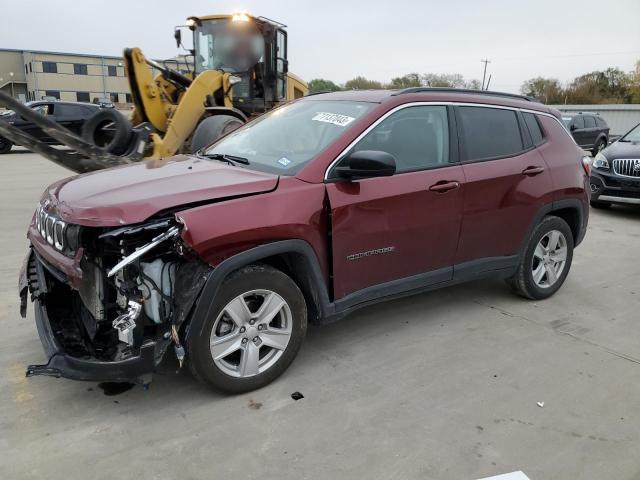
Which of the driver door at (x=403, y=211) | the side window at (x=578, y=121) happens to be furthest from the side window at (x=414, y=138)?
the side window at (x=578, y=121)

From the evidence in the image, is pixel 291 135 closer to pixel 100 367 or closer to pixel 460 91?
pixel 460 91

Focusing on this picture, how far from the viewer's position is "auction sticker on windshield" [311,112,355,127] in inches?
146

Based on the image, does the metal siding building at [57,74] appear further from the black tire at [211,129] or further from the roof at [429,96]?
the roof at [429,96]

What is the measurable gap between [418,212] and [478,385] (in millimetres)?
1243

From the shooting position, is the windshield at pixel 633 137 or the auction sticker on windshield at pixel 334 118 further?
the windshield at pixel 633 137

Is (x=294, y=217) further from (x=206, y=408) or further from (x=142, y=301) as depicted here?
(x=206, y=408)

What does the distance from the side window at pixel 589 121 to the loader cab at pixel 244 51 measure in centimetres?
1405

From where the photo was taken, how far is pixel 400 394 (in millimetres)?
3303

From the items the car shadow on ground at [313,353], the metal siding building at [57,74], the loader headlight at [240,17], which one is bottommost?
the car shadow on ground at [313,353]

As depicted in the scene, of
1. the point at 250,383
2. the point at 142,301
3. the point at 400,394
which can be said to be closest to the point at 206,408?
the point at 250,383

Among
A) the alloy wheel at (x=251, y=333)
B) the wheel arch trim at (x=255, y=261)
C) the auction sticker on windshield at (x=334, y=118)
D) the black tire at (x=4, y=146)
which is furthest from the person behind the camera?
the black tire at (x=4, y=146)

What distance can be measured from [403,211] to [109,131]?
21.4 ft

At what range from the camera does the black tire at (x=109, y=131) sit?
7918 mm

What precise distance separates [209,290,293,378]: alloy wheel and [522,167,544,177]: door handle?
2487 mm
